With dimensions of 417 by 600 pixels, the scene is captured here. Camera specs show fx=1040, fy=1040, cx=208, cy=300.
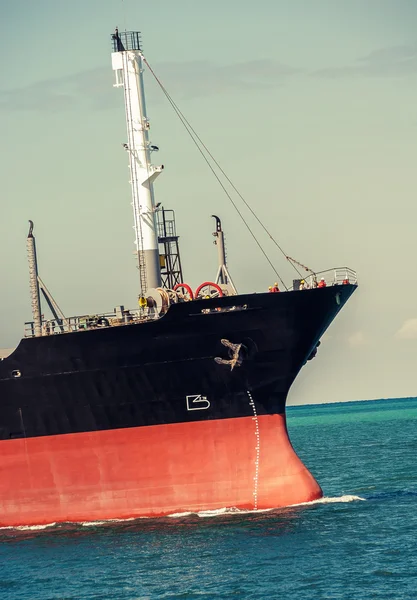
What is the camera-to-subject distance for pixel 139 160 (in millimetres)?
34344

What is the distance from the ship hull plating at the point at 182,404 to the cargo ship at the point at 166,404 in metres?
0.03

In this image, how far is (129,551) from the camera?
2723cm

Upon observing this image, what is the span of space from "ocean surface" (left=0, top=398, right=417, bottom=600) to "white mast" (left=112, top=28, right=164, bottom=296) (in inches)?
335

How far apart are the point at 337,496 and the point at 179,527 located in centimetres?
745

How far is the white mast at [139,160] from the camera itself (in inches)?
1337

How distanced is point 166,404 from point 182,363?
1393mm

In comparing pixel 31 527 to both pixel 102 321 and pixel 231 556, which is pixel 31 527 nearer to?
pixel 102 321

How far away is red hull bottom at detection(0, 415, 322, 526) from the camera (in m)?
30.9

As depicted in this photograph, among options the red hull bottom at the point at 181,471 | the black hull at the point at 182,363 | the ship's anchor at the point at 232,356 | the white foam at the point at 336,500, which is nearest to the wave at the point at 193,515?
the white foam at the point at 336,500

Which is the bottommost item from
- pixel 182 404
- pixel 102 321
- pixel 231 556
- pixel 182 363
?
pixel 231 556

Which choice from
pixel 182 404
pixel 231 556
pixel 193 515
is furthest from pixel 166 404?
pixel 231 556

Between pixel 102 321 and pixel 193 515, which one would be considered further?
pixel 102 321

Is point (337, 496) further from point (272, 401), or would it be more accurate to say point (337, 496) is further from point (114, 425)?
point (114, 425)

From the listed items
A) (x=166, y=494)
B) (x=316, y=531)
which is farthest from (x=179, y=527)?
(x=316, y=531)
